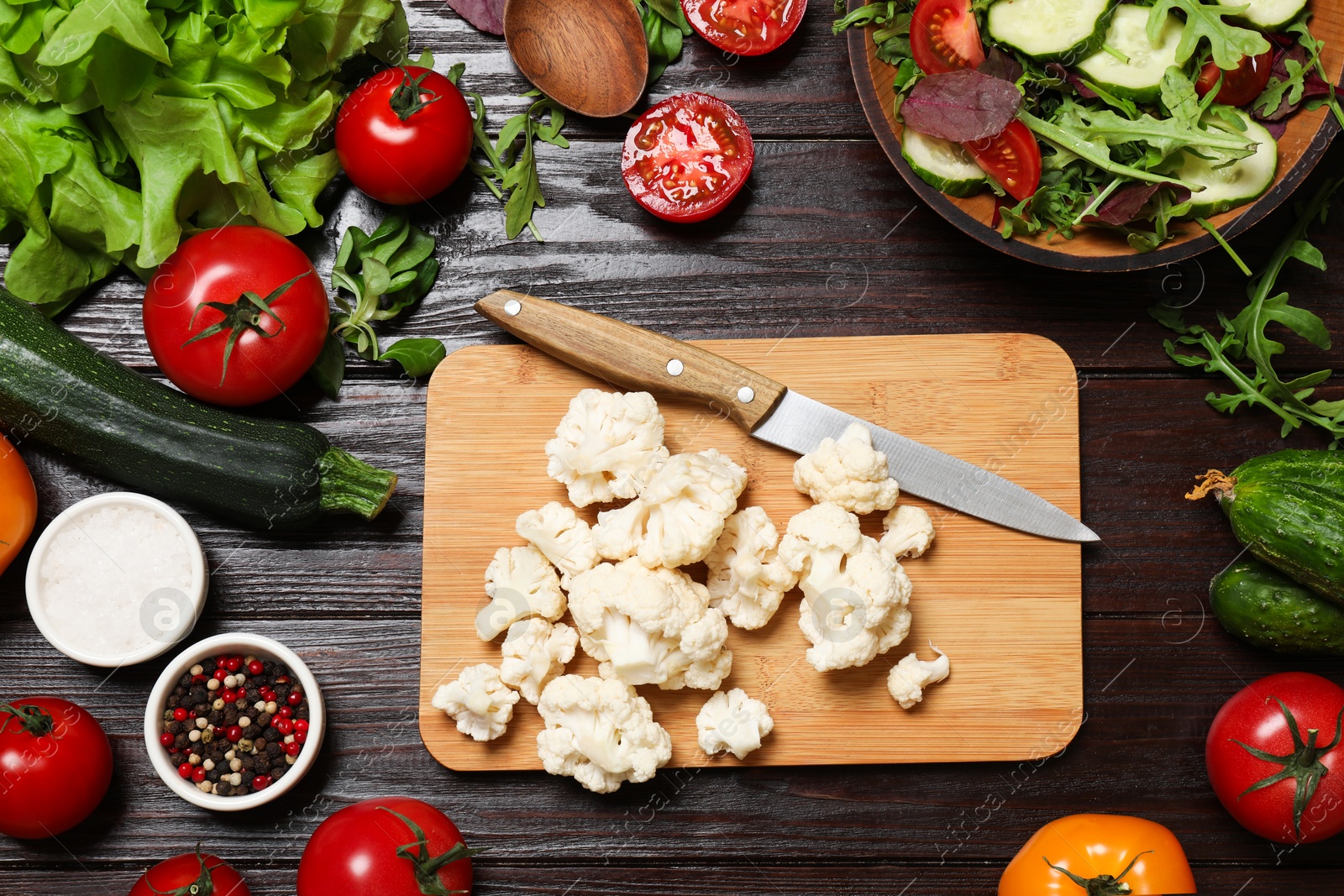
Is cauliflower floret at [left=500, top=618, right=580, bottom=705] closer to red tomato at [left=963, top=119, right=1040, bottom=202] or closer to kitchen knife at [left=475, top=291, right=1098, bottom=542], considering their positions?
kitchen knife at [left=475, top=291, right=1098, bottom=542]

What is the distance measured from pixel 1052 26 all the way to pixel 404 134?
1.02 metres

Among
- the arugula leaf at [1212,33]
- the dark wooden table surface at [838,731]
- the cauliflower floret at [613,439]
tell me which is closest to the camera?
the arugula leaf at [1212,33]

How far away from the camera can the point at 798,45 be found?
63.4 inches

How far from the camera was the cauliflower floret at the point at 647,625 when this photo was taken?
4.56 ft

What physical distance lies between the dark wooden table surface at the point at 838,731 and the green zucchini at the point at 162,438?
0.31 feet

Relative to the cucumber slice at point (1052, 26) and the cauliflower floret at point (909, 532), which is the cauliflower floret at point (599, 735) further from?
the cucumber slice at point (1052, 26)

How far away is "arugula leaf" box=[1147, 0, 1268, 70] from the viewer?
4.41 ft

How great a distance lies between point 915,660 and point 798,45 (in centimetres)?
108

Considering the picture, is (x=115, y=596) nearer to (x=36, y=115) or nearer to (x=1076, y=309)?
(x=36, y=115)

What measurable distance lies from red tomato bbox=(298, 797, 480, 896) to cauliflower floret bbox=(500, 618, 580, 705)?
9.2 inches

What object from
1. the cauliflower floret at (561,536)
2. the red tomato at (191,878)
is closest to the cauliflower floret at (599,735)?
the cauliflower floret at (561,536)

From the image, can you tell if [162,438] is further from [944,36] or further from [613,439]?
[944,36]

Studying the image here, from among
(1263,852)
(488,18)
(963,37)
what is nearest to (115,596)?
(488,18)

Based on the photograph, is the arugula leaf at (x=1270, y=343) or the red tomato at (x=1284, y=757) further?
the arugula leaf at (x=1270, y=343)
